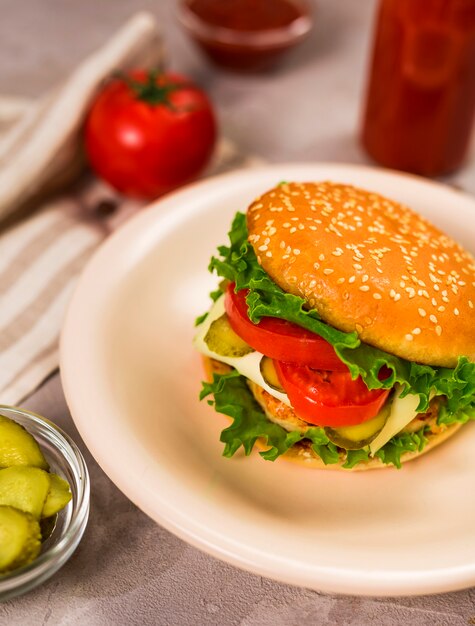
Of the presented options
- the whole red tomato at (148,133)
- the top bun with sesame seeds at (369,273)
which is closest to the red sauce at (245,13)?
the whole red tomato at (148,133)

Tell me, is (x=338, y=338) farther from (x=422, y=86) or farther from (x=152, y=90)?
(x=152, y=90)

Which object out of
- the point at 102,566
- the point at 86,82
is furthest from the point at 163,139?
the point at 102,566

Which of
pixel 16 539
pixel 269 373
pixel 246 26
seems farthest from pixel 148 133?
pixel 16 539

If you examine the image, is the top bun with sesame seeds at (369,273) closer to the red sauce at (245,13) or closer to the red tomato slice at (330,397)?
the red tomato slice at (330,397)

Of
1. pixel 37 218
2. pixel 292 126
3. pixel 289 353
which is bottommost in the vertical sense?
pixel 292 126

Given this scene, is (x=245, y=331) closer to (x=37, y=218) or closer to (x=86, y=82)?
(x=37, y=218)
